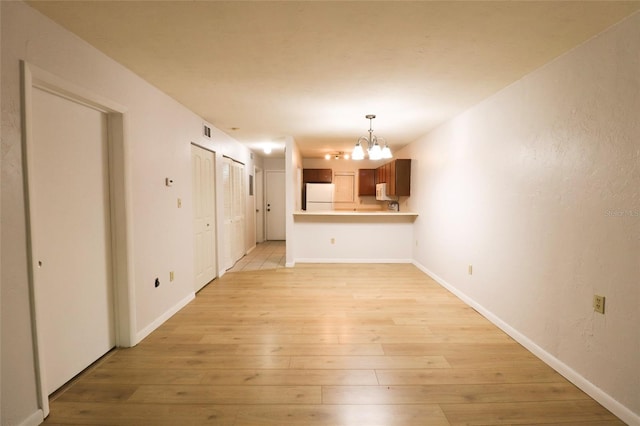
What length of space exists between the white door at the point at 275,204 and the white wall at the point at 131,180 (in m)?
3.52

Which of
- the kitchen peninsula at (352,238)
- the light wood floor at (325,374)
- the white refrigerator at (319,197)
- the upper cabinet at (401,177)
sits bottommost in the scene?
the light wood floor at (325,374)

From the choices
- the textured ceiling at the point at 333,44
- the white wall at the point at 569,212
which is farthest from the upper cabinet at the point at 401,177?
the textured ceiling at the point at 333,44

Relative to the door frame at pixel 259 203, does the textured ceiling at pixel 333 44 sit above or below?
above

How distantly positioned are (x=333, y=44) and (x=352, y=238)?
13.2 feet

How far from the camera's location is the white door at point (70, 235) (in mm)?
1777

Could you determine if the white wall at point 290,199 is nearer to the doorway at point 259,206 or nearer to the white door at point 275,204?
the doorway at point 259,206

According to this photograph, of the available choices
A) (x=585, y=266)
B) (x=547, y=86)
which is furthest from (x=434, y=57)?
(x=585, y=266)

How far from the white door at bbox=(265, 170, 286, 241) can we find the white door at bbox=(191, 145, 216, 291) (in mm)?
3779

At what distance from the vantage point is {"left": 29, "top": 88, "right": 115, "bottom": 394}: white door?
70.0 inches

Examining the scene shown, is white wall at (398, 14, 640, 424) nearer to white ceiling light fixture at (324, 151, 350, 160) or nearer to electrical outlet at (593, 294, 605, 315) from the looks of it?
electrical outlet at (593, 294, 605, 315)

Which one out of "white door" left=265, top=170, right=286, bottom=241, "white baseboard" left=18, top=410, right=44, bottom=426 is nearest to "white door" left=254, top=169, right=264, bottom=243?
"white door" left=265, top=170, right=286, bottom=241

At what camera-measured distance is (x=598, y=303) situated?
1850 millimetres

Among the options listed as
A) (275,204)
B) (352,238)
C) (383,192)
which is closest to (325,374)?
(352,238)

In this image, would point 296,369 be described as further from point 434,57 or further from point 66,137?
point 434,57
